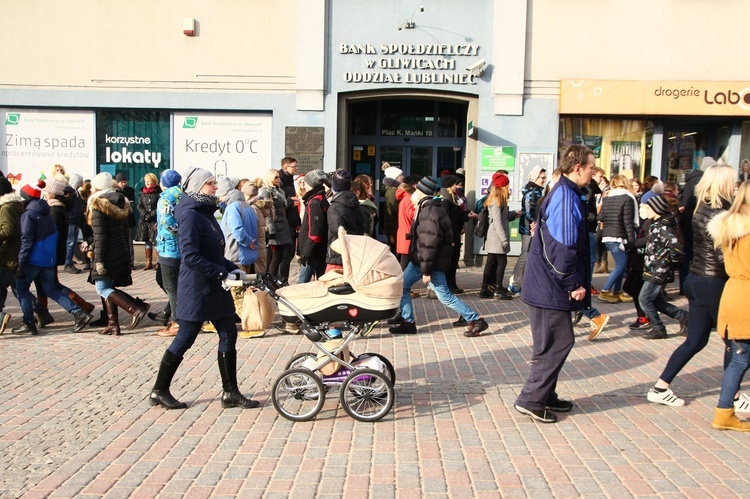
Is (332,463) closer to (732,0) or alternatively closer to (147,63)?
(147,63)

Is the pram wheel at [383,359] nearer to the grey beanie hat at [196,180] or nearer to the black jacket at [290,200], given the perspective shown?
the grey beanie hat at [196,180]

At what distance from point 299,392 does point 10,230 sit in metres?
4.79

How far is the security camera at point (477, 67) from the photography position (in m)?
14.0

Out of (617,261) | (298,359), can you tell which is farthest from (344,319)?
(617,261)

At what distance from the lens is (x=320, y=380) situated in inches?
223

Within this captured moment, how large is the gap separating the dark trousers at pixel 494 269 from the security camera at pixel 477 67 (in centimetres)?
463

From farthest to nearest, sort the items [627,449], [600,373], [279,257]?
[279,257], [600,373], [627,449]

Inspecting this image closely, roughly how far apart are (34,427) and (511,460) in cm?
353

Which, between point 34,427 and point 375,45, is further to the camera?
point 375,45

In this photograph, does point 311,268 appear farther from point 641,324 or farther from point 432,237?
point 641,324

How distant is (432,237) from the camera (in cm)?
815

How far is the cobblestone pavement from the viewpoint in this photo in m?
4.55

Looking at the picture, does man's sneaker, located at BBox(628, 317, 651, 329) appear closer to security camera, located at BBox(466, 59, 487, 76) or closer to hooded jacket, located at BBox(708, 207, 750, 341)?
hooded jacket, located at BBox(708, 207, 750, 341)

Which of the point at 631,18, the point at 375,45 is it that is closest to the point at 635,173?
the point at 631,18
